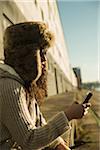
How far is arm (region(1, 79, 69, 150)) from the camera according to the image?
1.64 meters

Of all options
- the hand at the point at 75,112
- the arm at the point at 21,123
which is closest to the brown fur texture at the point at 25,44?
the arm at the point at 21,123

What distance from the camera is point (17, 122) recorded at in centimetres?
164

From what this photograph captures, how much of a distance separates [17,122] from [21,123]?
0.02 m

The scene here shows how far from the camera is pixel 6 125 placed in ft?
5.49

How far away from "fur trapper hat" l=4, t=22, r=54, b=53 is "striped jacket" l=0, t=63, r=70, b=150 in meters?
0.13

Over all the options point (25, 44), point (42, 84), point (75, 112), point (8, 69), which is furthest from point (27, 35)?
point (75, 112)

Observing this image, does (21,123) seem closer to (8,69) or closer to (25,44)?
(8,69)

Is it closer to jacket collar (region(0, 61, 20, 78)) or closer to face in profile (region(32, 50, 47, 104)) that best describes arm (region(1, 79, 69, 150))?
jacket collar (region(0, 61, 20, 78))

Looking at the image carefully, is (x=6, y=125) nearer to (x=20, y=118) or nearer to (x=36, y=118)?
(x=20, y=118)

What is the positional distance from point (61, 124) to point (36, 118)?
37cm

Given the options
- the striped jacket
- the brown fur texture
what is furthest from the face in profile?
the striped jacket

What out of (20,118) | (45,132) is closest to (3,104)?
(20,118)

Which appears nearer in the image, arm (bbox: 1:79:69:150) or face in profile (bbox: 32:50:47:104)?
arm (bbox: 1:79:69:150)

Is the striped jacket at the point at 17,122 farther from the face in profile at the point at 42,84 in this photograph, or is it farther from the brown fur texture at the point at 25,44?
the face in profile at the point at 42,84
